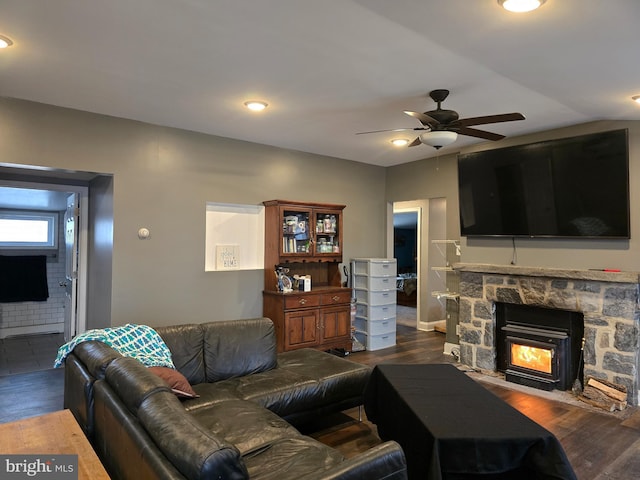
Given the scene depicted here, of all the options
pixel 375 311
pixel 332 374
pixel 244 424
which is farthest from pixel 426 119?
pixel 375 311

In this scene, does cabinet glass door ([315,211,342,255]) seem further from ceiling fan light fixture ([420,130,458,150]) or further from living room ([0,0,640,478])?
ceiling fan light fixture ([420,130,458,150])

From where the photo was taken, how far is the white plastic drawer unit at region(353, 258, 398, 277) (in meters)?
5.75

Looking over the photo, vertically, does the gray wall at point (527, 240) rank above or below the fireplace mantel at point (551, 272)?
above

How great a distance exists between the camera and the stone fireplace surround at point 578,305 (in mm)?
3766

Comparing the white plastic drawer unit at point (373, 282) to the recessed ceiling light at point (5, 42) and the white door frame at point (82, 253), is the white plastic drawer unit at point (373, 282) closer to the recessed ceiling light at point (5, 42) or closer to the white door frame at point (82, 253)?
the white door frame at point (82, 253)

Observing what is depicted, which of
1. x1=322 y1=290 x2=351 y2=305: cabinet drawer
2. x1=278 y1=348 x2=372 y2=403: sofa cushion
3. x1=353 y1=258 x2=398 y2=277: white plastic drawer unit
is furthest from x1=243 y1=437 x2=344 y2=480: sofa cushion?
x1=353 y1=258 x2=398 y2=277: white plastic drawer unit

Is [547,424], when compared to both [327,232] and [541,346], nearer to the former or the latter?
[541,346]

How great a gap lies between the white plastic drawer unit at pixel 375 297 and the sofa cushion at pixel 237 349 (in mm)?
2402

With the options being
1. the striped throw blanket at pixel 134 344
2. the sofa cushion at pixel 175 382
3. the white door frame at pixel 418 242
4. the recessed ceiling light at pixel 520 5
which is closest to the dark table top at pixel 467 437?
the sofa cushion at pixel 175 382

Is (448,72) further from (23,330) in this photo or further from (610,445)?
(23,330)

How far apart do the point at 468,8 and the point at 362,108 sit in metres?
1.69

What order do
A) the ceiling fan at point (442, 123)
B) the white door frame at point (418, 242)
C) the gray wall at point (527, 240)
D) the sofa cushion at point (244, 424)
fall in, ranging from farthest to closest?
the white door frame at point (418, 242)
the gray wall at point (527, 240)
the ceiling fan at point (442, 123)
the sofa cushion at point (244, 424)

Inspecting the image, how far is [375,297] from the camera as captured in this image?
576cm

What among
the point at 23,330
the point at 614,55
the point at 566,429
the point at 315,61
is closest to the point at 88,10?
the point at 315,61
